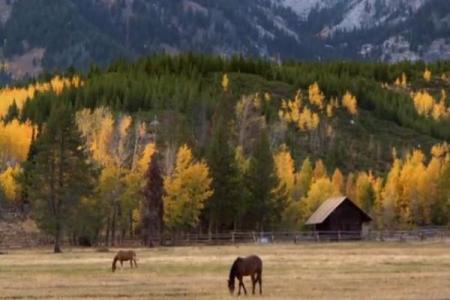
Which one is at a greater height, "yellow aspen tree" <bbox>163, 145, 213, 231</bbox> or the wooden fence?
"yellow aspen tree" <bbox>163, 145, 213, 231</bbox>

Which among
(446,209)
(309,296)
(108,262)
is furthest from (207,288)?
(446,209)

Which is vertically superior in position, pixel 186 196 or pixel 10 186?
pixel 10 186

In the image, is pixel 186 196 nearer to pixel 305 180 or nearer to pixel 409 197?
pixel 305 180

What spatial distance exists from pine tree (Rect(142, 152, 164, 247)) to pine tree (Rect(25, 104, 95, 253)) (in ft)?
28.6

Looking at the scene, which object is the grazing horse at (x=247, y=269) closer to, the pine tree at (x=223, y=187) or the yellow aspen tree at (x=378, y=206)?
the pine tree at (x=223, y=187)

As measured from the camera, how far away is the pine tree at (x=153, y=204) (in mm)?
89875

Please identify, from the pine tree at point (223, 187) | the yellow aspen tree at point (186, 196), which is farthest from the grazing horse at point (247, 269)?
the pine tree at point (223, 187)

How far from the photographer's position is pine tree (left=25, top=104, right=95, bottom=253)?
80.2 meters

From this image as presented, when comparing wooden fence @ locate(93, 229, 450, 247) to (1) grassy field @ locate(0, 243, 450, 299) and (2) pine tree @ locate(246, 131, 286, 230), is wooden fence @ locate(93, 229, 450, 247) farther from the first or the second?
(1) grassy field @ locate(0, 243, 450, 299)

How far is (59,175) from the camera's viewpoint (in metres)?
80.9

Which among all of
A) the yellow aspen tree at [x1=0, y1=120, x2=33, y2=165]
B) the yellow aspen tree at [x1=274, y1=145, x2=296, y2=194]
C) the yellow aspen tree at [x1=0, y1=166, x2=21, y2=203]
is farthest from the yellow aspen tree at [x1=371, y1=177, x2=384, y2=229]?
the yellow aspen tree at [x1=0, y1=120, x2=33, y2=165]

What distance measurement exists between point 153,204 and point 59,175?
1270 centimetres

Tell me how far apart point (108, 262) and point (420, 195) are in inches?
3615

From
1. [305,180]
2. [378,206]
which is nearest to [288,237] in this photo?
[305,180]
